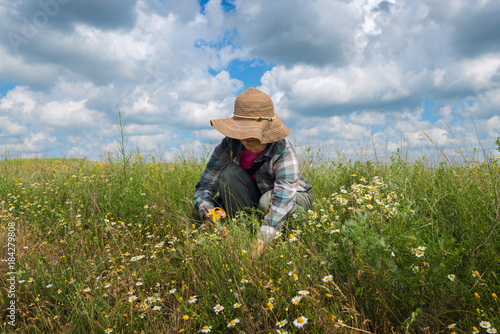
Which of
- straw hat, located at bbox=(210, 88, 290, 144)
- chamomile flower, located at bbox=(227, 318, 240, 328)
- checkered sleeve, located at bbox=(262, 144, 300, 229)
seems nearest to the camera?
chamomile flower, located at bbox=(227, 318, 240, 328)

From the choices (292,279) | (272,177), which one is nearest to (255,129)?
(272,177)

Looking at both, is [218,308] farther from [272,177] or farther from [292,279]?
[272,177]

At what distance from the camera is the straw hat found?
3121 mm

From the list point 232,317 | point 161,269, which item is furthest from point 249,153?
point 232,317

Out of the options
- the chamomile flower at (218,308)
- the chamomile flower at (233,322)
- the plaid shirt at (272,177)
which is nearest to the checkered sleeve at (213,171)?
the plaid shirt at (272,177)

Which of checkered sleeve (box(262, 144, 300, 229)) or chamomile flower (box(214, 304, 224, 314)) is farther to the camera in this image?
checkered sleeve (box(262, 144, 300, 229))

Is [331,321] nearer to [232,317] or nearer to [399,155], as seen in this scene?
[232,317]

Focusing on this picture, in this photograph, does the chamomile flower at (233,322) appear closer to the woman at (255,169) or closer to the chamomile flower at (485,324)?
the woman at (255,169)

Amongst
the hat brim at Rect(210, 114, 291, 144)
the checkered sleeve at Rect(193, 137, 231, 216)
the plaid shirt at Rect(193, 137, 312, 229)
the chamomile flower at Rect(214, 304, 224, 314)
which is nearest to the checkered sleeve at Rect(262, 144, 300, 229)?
the plaid shirt at Rect(193, 137, 312, 229)

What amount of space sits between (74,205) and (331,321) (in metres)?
3.80

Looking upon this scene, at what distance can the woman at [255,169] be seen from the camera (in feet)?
10.2

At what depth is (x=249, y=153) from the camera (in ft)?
12.2

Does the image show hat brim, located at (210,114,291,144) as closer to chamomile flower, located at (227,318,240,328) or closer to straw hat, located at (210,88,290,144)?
straw hat, located at (210,88,290,144)

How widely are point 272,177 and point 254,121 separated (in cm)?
75
